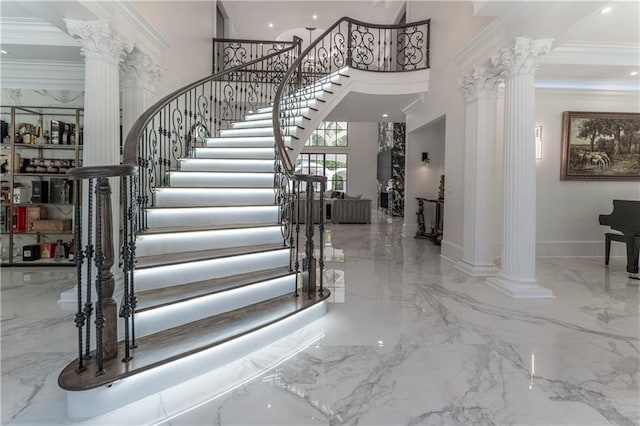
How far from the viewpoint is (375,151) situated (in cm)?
1600

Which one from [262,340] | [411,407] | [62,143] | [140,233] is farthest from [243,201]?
[62,143]

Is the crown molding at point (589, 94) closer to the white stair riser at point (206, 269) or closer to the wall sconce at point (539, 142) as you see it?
the wall sconce at point (539, 142)

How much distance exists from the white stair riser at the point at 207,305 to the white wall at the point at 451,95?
3452mm

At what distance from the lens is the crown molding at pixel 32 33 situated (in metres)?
3.91

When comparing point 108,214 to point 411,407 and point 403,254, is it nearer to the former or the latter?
point 411,407

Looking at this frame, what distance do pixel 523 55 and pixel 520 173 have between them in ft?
4.29

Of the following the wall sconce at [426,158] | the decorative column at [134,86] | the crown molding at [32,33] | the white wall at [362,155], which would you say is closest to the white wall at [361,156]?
the white wall at [362,155]

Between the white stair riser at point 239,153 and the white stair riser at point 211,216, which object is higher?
the white stair riser at point 239,153

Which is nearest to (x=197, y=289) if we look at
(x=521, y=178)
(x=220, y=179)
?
(x=220, y=179)

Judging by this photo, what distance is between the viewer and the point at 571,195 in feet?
20.0

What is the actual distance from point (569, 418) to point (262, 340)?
1896 mm

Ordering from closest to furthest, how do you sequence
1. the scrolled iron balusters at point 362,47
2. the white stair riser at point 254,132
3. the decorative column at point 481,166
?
the decorative column at point 481,166 → the white stair riser at point 254,132 → the scrolled iron balusters at point 362,47

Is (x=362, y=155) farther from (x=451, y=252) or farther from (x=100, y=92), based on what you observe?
(x=100, y=92)

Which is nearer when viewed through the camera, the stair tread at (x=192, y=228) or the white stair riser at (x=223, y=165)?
the stair tread at (x=192, y=228)
